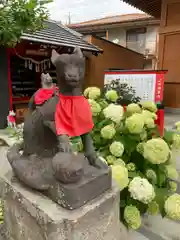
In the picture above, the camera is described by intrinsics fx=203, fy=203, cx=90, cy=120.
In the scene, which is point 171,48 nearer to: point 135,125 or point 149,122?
point 149,122

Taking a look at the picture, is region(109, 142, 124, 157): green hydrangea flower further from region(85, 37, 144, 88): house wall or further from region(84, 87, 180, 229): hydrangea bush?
region(85, 37, 144, 88): house wall

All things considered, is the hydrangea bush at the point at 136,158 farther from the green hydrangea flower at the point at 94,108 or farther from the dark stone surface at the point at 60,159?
the dark stone surface at the point at 60,159

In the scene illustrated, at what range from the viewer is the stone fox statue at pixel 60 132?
0.85 metres

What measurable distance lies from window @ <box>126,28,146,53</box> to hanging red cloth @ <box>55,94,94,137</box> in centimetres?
1045

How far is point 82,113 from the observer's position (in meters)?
0.92

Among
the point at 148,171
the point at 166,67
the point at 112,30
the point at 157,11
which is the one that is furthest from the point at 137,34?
the point at 148,171

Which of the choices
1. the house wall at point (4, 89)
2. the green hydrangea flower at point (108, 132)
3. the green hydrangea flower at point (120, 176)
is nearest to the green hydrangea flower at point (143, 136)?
the green hydrangea flower at point (108, 132)

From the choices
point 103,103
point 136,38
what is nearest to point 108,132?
point 103,103

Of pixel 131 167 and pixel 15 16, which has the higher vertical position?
pixel 15 16

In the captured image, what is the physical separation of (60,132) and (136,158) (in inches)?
33.8

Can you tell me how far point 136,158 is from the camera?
156 centimetres

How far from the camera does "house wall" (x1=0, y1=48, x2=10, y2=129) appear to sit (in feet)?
14.1

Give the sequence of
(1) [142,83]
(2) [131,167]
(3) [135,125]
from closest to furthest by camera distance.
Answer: (3) [135,125]
(2) [131,167]
(1) [142,83]

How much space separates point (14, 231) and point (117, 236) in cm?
60
